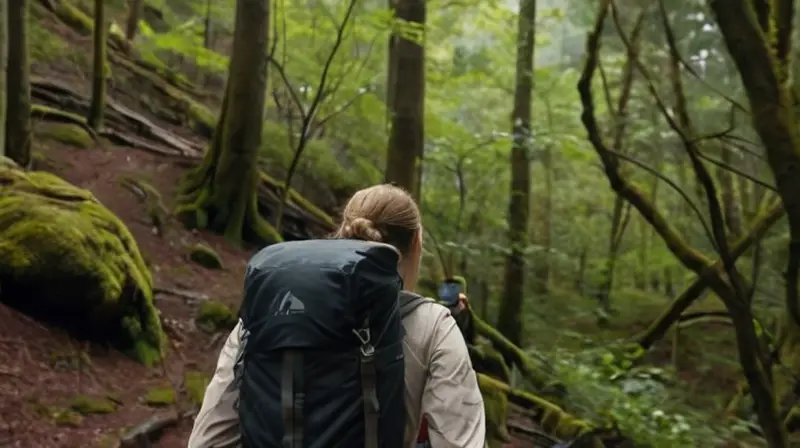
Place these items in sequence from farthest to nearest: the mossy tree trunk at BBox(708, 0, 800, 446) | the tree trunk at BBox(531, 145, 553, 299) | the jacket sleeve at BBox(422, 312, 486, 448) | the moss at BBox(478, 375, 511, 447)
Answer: the tree trunk at BBox(531, 145, 553, 299), the moss at BBox(478, 375, 511, 447), the mossy tree trunk at BBox(708, 0, 800, 446), the jacket sleeve at BBox(422, 312, 486, 448)

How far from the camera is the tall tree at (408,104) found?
26.8 ft

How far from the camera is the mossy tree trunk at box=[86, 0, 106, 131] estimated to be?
10.2 meters

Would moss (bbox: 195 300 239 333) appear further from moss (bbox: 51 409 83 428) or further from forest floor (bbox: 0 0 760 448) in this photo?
A: moss (bbox: 51 409 83 428)

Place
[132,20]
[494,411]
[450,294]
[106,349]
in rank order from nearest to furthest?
1. [450,294]
2. [106,349]
3. [494,411]
4. [132,20]

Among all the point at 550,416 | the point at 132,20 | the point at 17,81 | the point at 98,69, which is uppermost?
the point at 132,20

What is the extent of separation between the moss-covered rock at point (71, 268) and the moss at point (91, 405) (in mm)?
802

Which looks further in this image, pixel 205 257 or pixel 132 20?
pixel 132 20

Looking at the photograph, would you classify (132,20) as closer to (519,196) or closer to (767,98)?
(519,196)

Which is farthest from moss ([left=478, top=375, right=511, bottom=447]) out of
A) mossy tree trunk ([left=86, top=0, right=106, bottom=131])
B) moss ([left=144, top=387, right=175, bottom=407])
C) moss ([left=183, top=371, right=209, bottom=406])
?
mossy tree trunk ([left=86, top=0, right=106, bottom=131])

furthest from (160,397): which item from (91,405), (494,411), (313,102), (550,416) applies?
(550,416)

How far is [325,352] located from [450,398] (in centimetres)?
41

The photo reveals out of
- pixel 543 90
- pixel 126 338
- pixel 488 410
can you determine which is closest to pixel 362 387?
pixel 126 338

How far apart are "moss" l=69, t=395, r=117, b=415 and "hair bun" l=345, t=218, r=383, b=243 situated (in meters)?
3.64

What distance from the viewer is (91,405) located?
5.16m
